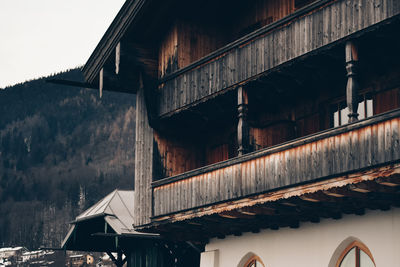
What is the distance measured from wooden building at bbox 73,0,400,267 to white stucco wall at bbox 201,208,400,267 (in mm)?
34

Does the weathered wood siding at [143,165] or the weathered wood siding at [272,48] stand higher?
the weathered wood siding at [272,48]

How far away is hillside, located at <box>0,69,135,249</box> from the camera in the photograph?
462 feet

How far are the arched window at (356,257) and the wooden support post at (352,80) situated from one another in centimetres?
319

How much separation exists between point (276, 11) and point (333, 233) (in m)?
7.07

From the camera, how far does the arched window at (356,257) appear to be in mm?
18923

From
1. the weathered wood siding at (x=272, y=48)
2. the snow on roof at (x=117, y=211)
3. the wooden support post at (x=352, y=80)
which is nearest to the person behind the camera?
the wooden support post at (x=352, y=80)

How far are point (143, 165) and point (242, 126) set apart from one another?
499 cm

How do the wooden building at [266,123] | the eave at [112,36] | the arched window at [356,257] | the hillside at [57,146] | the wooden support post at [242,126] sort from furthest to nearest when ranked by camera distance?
the hillside at [57,146] → the eave at [112,36] → the wooden support post at [242,126] → the arched window at [356,257] → the wooden building at [266,123]

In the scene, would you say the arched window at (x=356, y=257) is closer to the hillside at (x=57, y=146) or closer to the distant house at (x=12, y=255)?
the distant house at (x=12, y=255)

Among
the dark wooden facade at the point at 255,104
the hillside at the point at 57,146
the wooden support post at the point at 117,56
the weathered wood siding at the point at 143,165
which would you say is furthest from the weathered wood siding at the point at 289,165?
the hillside at the point at 57,146

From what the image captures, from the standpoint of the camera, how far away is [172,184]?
2362 centimetres

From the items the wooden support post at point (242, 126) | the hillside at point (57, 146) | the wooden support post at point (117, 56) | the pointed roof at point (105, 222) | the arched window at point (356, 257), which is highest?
the hillside at point (57, 146)

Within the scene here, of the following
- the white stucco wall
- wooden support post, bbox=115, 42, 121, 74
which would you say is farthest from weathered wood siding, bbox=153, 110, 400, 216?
wooden support post, bbox=115, 42, 121, 74

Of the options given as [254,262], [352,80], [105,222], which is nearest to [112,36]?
[105,222]
